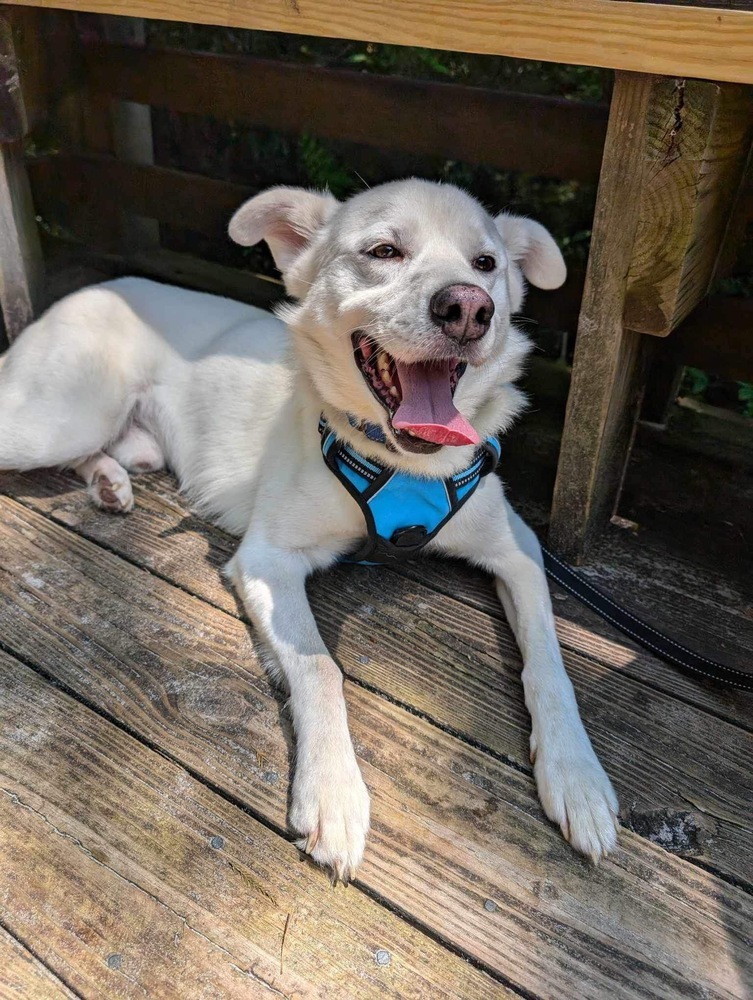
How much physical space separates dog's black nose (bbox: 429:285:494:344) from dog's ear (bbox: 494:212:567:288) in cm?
55

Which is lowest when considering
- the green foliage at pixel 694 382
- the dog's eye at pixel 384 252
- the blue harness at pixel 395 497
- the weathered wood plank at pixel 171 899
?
→ the green foliage at pixel 694 382

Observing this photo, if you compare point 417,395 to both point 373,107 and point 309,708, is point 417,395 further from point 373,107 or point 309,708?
point 373,107

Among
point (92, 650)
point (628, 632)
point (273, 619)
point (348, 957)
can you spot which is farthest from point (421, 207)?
point (348, 957)

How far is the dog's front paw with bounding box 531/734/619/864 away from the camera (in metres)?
1.59

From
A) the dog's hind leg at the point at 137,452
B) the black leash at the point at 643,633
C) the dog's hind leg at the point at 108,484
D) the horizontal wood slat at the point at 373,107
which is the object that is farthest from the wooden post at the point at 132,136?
the black leash at the point at 643,633

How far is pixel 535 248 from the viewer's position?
2.24 meters

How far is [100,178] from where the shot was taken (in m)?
3.66

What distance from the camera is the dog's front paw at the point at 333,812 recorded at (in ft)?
4.97

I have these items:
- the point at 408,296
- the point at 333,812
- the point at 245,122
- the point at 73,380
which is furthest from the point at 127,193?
the point at 333,812

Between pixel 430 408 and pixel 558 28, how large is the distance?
0.90 metres

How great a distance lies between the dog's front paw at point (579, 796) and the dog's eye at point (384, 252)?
1.28 meters

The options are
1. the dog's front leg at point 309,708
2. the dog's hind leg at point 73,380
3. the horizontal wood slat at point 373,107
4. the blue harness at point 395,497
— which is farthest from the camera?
the dog's hind leg at point 73,380

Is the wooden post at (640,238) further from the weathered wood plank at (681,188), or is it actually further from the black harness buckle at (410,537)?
the black harness buckle at (410,537)

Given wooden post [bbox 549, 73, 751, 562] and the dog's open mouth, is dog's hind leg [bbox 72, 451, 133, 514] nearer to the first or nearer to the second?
the dog's open mouth
